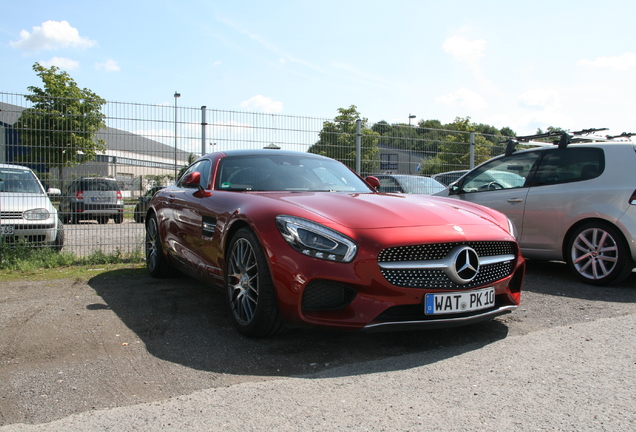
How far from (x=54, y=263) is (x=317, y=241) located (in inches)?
201

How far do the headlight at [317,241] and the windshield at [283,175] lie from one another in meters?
1.20

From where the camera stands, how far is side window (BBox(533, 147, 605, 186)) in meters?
5.86

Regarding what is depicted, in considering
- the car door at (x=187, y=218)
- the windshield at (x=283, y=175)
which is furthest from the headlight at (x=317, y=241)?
the car door at (x=187, y=218)

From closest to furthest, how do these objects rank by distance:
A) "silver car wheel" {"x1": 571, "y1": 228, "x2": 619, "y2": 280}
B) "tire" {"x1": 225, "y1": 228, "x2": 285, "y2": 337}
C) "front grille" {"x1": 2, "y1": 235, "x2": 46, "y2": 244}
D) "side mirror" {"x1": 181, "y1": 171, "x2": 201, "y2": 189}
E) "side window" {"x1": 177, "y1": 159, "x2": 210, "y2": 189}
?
"tire" {"x1": 225, "y1": 228, "x2": 285, "y2": 337}, "side mirror" {"x1": 181, "y1": 171, "x2": 201, "y2": 189}, "side window" {"x1": 177, "y1": 159, "x2": 210, "y2": 189}, "silver car wheel" {"x1": 571, "y1": 228, "x2": 619, "y2": 280}, "front grille" {"x1": 2, "y1": 235, "x2": 46, "y2": 244}

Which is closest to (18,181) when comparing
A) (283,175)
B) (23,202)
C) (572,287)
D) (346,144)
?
(23,202)

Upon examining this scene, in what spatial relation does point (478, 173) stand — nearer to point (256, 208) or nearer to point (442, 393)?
point (256, 208)

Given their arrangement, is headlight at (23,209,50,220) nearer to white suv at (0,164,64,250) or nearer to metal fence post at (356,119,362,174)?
white suv at (0,164,64,250)

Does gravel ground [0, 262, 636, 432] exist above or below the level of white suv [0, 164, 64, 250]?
below

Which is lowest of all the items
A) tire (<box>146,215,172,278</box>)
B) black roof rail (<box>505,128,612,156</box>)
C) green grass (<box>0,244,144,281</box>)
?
green grass (<box>0,244,144,281</box>)

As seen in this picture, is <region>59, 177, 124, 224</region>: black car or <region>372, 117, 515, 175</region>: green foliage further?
<region>372, 117, 515, 175</region>: green foliage

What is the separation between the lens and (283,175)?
4699 millimetres

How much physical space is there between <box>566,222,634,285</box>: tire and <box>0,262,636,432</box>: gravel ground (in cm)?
94

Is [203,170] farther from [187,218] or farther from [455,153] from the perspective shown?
[455,153]

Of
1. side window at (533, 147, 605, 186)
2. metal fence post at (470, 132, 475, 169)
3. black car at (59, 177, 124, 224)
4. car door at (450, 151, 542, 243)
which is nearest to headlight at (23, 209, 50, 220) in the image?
black car at (59, 177, 124, 224)
